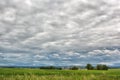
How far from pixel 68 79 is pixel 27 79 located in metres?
4.33

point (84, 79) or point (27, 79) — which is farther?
point (84, 79)

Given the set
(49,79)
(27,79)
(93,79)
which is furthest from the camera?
(93,79)

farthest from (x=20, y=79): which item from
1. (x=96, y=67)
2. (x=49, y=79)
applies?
(x=96, y=67)

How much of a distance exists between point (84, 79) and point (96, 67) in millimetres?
32182

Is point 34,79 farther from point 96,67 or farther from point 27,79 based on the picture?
point 96,67

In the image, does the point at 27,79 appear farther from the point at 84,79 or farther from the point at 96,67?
the point at 96,67

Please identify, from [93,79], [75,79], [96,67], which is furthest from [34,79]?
[96,67]

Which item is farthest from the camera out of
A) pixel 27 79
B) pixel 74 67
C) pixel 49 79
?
pixel 74 67

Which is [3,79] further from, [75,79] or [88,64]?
[88,64]

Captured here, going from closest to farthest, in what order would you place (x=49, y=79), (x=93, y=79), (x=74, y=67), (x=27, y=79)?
(x=27, y=79) < (x=49, y=79) < (x=93, y=79) < (x=74, y=67)

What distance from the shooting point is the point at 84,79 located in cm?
2519

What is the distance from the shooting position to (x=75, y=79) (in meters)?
25.4

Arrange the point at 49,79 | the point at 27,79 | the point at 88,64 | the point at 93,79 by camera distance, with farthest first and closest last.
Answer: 1. the point at 88,64
2. the point at 93,79
3. the point at 49,79
4. the point at 27,79

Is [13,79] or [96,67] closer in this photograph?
[13,79]
